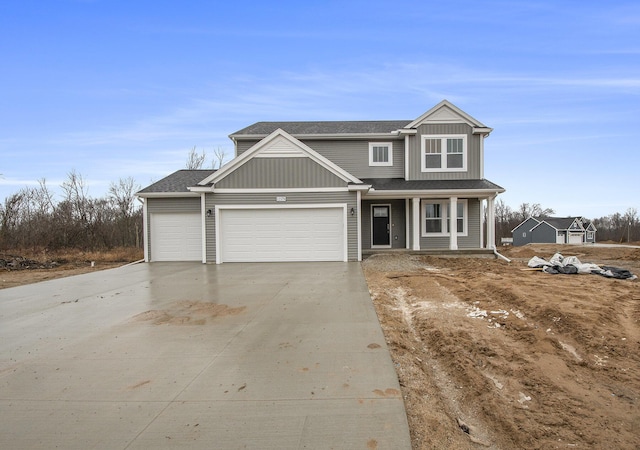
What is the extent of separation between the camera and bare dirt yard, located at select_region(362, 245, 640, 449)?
2971 mm

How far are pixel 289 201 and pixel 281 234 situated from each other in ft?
4.36

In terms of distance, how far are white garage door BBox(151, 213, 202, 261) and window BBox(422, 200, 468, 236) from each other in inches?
402

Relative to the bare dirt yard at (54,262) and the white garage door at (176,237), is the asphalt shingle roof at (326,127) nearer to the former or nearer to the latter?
the white garage door at (176,237)

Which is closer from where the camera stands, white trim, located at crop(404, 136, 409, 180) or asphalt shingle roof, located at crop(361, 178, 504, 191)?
asphalt shingle roof, located at crop(361, 178, 504, 191)

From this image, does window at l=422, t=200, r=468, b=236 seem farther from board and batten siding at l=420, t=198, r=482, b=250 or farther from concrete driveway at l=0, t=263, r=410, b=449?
concrete driveway at l=0, t=263, r=410, b=449

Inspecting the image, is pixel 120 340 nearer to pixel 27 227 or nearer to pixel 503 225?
pixel 27 227

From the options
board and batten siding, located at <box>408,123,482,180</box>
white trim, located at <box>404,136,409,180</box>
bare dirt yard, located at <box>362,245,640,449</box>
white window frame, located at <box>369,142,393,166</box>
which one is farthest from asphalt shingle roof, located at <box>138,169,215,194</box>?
bare dirt yard, located at <box>362,245,640,449</box>

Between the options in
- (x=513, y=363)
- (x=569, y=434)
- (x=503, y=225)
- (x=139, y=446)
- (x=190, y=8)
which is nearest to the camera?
(x=139, y=446)

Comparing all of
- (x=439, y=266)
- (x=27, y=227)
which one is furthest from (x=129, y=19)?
(x=27, y=227)

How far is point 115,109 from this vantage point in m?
18.0

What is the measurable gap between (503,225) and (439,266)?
64.4 meters

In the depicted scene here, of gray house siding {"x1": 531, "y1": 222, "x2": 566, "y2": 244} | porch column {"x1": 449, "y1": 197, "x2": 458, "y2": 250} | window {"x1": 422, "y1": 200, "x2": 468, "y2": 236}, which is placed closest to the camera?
porch column {"x1": 449, "y1": 197, "x2": 458, "y2": 250}

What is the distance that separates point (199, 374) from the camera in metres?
3.84

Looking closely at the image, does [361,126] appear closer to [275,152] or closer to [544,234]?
[275,152]
